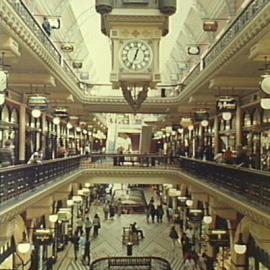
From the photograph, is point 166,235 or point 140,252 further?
point 166,235

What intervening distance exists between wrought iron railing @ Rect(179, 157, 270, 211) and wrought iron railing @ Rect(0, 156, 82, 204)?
4748 millimetres

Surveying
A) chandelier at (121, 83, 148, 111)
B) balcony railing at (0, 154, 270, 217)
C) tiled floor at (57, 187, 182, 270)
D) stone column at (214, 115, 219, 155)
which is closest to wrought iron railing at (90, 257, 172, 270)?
tiled floor at (57, 187, 182, 270)

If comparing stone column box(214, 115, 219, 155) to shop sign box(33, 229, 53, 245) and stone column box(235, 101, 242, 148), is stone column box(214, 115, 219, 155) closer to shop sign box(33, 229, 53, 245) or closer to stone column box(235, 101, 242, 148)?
stone column box(235, 101, 242, 148)

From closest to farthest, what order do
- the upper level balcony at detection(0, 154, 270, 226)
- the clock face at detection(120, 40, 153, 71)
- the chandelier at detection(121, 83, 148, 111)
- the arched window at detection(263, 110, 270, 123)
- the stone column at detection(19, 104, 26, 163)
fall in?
1. the upper level balcony at detection(0, 154, 270, 226)
2. the clock face at detection(120, 40, 153, 71)
3. the chandelier at detection(121, 83, 148, 111)
4. the arched window at detection(263, 110, 270, 123)
5. the stone column at detection(19, 104, 26, 163)

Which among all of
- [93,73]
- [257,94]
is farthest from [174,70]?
[257,94]

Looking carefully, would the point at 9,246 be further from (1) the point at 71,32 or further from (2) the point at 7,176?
(1) the point at 71,32

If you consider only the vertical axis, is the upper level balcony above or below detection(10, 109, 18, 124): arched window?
below

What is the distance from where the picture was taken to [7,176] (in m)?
10.6

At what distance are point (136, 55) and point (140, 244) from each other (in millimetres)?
17742

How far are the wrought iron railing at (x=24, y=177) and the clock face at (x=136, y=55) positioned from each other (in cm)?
316

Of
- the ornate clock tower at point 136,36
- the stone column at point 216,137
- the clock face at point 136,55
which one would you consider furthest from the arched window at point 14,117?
the stone column at point 216,137

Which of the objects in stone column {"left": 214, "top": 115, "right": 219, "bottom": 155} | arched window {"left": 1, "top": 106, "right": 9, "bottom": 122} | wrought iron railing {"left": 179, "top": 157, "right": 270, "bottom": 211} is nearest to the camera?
wrought iron railing {"left": 179, "top": 157, "right": 270, "bottom": 211}

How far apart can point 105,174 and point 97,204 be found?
700 inches

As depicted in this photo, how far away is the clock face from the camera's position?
453 inches
